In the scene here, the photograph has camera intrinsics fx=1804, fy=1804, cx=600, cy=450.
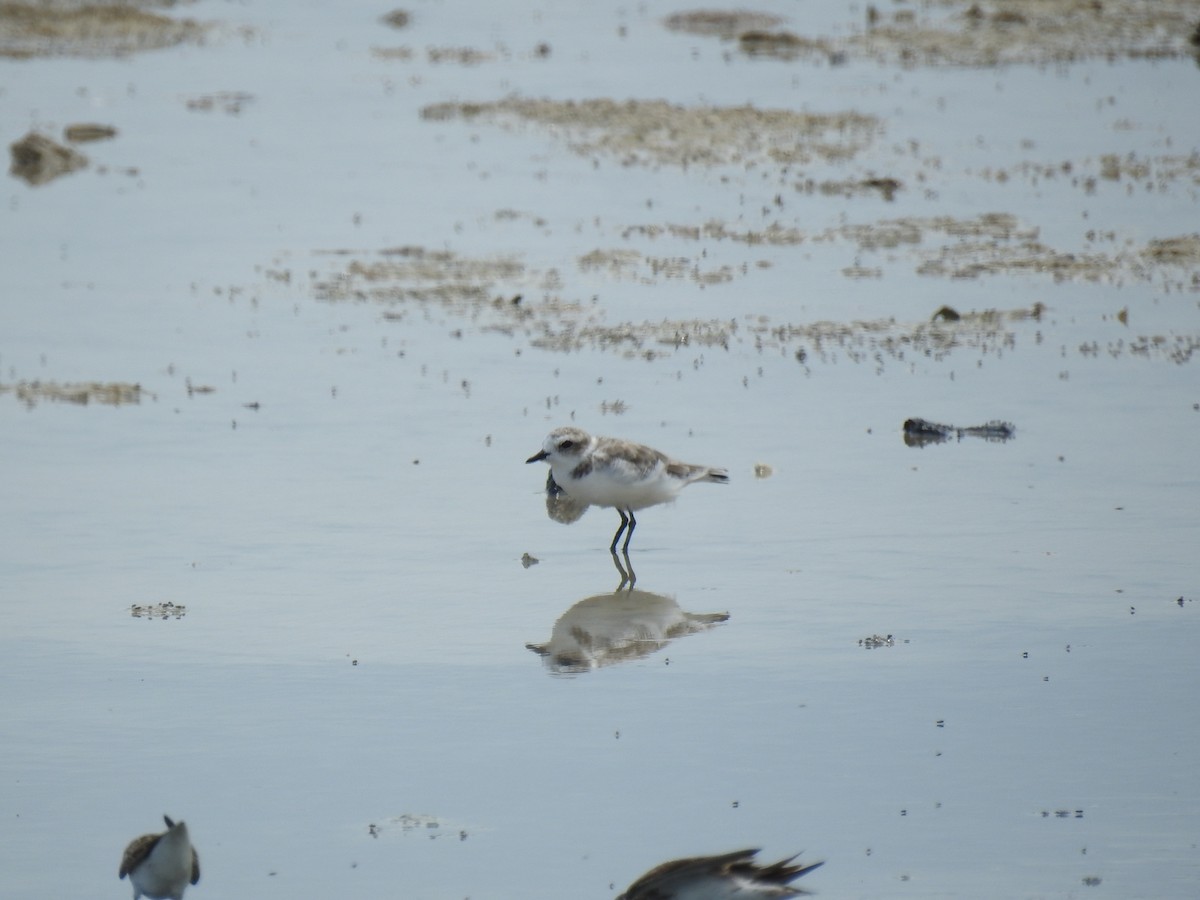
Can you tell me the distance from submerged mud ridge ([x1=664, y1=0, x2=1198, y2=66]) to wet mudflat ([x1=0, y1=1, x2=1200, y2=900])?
6568 millimetres

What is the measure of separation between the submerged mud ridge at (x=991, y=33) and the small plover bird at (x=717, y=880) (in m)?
33.4

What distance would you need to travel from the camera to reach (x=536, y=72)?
38.8 m

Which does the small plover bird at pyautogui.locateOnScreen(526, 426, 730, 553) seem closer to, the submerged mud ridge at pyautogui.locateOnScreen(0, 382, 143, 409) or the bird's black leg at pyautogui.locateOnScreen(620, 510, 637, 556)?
the bird's black leg at pyautogui.locateOnScreen(620, 510, 637, 556)

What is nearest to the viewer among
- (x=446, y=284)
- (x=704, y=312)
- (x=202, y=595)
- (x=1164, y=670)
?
(x=1164, y=670)

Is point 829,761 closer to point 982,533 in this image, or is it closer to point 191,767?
point 191,767

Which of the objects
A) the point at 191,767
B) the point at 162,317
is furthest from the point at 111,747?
the point at 162,317

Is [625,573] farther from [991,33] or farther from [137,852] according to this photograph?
[991,33]

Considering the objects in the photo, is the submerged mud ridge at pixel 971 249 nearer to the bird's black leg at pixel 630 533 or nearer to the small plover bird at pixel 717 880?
the bird's black leg at pixel 630 533

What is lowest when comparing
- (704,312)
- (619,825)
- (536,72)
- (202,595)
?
(619,825)

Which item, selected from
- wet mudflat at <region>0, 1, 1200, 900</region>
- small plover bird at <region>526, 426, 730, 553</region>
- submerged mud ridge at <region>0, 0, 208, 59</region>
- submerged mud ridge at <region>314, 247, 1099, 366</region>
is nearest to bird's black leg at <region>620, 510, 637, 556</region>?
small plover bird at <region>526, 426, 730, 553</region>

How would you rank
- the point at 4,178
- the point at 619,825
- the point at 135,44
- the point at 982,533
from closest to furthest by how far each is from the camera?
the point at 619,825, the point at 982,533, the point at 4,178, the point at 135,44

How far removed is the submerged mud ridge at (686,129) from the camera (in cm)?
2939

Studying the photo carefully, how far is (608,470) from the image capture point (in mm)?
12961

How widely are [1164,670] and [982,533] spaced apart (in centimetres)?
284
